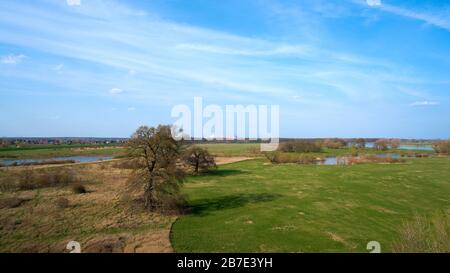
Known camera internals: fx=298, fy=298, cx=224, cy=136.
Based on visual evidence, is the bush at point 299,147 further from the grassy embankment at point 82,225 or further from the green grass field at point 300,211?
the grassy embankment at point 82,225

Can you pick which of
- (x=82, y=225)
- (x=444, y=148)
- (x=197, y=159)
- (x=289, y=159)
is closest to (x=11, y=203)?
(x=82, y=225)

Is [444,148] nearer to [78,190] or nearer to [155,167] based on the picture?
[155,167]

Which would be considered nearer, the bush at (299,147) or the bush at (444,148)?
the bush at (444,148)

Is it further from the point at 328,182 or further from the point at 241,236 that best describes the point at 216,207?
the point at 328,182

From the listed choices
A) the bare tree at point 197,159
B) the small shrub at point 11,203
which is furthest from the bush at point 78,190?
the bare tree at point 197,159

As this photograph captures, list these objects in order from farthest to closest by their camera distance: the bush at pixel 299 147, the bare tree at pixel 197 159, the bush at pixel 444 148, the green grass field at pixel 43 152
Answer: the bush at pixel 299 147
the bush at pixel 444 148
the green grass field at pixel 43 152
the bare tree at pixel 197 159
